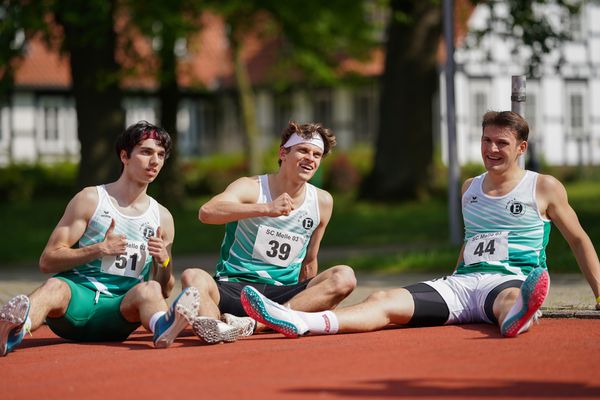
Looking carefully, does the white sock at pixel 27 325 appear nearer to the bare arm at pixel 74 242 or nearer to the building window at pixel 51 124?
the bare arm at pixel 74 242

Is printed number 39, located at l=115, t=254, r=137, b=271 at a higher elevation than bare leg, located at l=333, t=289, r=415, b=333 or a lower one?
higher

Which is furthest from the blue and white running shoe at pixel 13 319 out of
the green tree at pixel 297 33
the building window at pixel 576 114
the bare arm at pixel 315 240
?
the building window at pixel 576 114

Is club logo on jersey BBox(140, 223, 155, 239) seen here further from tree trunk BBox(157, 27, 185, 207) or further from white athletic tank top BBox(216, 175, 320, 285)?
tree trunk BBox(157, 27, 185, 207)

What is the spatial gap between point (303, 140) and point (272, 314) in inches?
60.5

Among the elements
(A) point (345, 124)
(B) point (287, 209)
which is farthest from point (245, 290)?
(A) point (345, 124)

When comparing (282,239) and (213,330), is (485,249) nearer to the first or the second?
(282,239)

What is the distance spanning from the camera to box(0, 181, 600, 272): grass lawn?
54.9ft

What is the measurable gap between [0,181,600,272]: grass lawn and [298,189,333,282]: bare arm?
611cm

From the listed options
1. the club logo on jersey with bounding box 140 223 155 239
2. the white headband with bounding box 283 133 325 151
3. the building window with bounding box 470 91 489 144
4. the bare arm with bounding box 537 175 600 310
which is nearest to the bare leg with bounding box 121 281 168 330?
the club logo on jersey with bounding box 140 223 155 239

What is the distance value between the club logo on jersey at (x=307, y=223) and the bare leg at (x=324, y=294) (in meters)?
0.49

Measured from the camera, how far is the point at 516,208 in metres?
9.41

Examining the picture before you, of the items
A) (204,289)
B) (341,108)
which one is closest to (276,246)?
(204,289)

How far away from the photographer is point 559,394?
647 cm

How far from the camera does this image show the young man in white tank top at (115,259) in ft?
29.5
